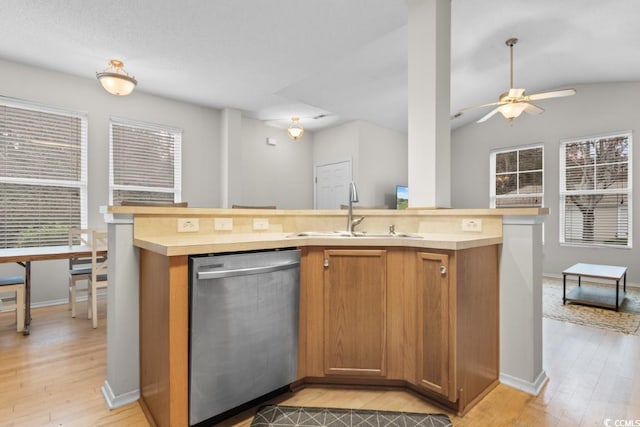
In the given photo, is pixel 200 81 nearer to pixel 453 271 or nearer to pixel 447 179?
pixel 447 179

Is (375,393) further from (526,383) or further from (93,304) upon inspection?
(93,304)

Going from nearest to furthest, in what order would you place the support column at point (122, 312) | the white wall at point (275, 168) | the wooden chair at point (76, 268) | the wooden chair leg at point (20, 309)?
the support column at point (122, 312) → the wooden chair leg at point (20, 309) → the wooden chair at point (76, 268) → the white wall at point (275, 168)

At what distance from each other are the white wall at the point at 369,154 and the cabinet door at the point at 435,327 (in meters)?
4.32

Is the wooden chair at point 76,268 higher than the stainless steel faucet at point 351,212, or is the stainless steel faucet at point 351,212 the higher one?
the stainless steel faucet at point 351,212

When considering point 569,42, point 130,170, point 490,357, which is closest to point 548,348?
point 490,357

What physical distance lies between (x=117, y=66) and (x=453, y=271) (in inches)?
156

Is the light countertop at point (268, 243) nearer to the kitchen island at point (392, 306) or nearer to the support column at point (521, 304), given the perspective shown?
the kitchen island at point (392, 306)

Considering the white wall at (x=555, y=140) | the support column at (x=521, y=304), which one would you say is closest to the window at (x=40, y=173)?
the support column at (x=521, y=304)

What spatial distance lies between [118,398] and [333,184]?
5.07 meters

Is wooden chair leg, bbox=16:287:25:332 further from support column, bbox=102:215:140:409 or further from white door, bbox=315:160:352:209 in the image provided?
white door, bbox=315:160:352:209

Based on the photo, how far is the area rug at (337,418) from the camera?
1581 millimetres

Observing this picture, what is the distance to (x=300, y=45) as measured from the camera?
135 inches

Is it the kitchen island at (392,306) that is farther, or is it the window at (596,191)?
the window at (596,191)

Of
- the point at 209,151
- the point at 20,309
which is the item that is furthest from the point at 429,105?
the point at 20,309
